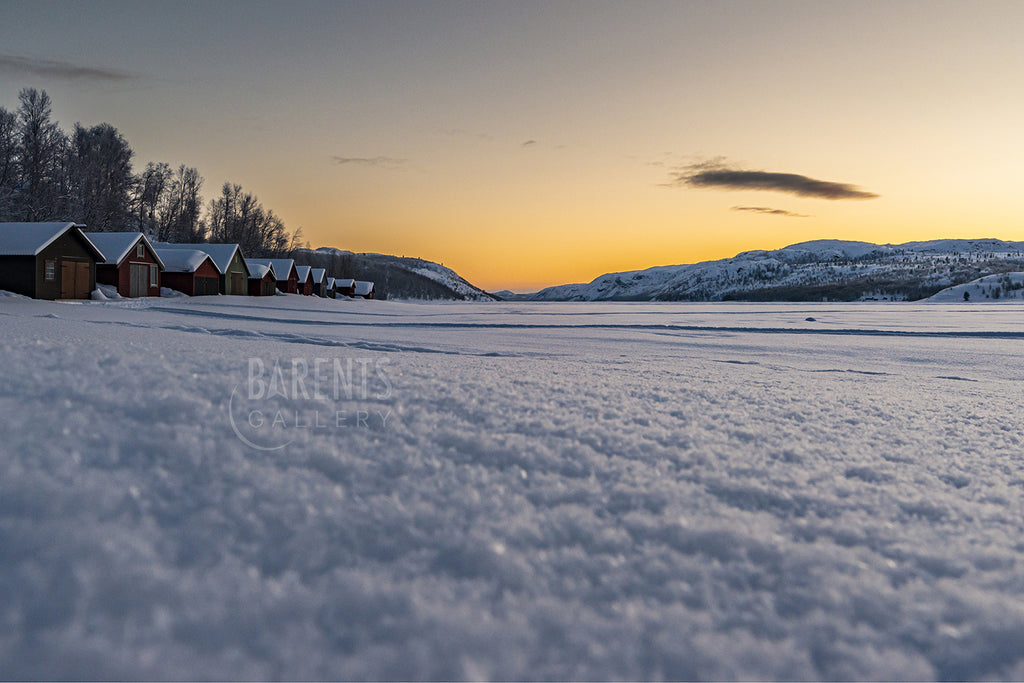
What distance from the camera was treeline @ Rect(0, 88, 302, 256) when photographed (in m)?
44.4

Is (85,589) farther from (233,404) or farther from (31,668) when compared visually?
(233,404)

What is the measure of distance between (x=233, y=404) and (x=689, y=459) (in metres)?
2.83

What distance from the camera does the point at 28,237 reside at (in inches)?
965

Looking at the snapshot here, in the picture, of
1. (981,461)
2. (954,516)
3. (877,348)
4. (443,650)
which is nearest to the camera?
(443,650)

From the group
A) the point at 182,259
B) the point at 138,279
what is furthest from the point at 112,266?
the point at 182,259

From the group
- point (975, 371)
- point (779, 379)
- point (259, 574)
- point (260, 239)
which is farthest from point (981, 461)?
point (260, 239)

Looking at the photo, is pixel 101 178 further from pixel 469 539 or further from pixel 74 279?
pixel 469 539

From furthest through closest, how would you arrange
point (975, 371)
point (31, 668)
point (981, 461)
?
point (975, 371)
point (981, 461)
point (31, 668)

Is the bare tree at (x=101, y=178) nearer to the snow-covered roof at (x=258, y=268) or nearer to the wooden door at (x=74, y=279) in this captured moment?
the snow-covered roof at (x=258, y=268)

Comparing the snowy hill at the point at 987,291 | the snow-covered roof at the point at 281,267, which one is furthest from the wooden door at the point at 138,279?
the snowy hill at the point at 987,291

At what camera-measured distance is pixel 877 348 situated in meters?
13.5

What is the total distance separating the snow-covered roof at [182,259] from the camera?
37.3 m

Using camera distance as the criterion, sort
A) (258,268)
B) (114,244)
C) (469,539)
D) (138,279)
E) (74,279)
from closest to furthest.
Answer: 1. (469,539)
2. (74,279)
3. (114,244)
4. (138,279)
5. (258,268)

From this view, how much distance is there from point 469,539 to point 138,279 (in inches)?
1510
